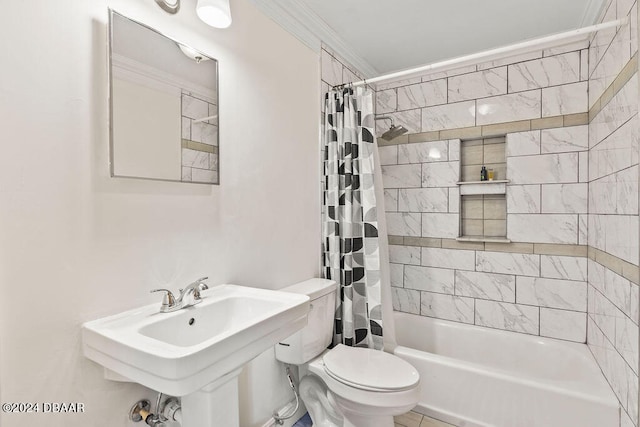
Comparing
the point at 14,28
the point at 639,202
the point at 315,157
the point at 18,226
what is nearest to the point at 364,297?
the point at 315,157

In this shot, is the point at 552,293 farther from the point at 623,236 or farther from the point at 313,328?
the point at 313,328

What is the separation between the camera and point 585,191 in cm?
219

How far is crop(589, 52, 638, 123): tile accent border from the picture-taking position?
1379 millimetres

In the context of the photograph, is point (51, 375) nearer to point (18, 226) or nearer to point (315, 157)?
point (18, 226)

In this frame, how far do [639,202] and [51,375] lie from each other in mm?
2183

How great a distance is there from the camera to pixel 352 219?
2.19 metres

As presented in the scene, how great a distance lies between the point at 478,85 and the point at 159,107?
91.4 inches

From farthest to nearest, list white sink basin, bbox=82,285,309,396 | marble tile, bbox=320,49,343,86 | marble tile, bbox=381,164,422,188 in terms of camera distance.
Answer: marble tile, bbox=381,164,422,188, marble tile, bbox=320,49,343,86, white sink basin, bbox=82,285,309,396

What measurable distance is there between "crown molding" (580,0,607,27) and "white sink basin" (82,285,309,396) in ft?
7.70

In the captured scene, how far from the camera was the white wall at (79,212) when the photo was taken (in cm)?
92

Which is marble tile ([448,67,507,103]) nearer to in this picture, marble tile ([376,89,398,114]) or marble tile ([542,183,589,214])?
marble tile ([376,89,398,114])

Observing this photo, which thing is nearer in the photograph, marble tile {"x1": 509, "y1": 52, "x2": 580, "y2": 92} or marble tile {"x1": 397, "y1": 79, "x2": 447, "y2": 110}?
marble tile {"x1": 509, "y1": 52, "x2": 580, "y2": 92}

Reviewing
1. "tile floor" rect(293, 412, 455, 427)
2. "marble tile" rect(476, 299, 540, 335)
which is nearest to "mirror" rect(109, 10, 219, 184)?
"tile floor" rect(293, 412, 455, 427)

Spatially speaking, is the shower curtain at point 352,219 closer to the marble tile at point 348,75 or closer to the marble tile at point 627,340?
the marble tile at point 348,75
